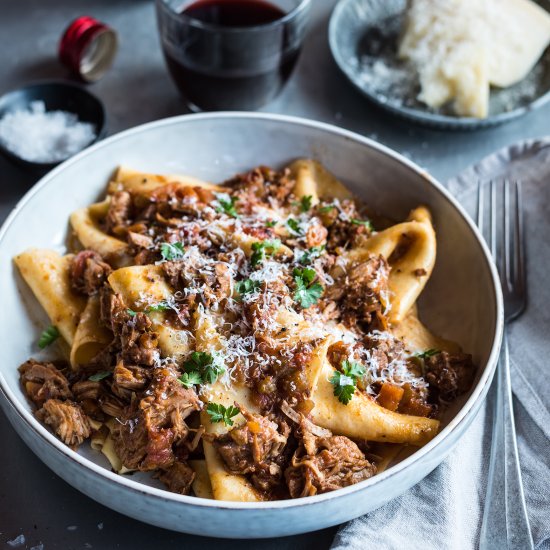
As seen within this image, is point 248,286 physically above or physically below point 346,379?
above

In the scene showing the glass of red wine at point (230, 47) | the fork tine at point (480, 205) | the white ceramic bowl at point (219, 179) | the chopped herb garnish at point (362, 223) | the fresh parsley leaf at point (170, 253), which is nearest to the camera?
the white ceramic bowl at point (219, 179)

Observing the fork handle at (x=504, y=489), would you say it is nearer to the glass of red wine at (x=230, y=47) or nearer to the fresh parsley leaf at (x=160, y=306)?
the fresh parsley leaf at (x=160, y=306)

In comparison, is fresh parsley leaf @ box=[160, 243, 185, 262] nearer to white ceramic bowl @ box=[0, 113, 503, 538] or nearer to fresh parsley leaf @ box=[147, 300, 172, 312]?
fresh parsley leaf @ box=[147, 300, 172, 312]

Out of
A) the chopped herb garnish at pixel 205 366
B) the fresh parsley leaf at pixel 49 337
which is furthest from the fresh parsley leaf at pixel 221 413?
the fresh parsley leaf at pixel 49 337

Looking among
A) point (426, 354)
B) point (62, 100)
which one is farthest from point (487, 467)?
point (62, 100)

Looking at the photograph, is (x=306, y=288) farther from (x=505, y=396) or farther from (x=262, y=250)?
(x=505, y=396)

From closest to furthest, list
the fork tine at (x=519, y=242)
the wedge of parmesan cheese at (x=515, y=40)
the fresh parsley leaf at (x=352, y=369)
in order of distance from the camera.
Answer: the fresh parsley leaf at (x=352, y=369), the fork tine at (x=519, y=242), the wedge of parmesan cheese at (x=515, y=40)

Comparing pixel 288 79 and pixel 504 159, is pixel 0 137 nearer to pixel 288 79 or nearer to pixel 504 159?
pixel 288 79
